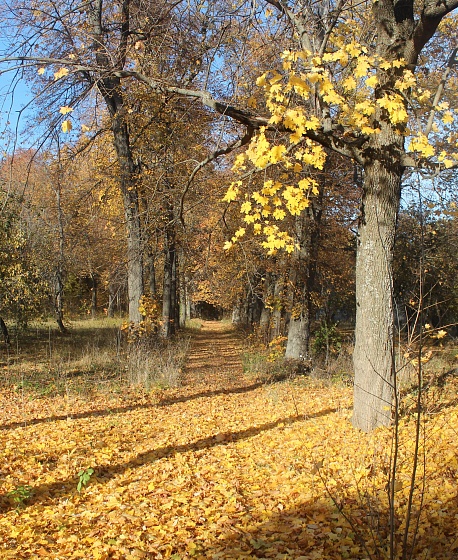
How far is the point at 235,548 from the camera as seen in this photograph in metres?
3.61

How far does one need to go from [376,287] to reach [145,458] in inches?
135

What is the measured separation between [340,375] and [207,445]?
199 inches

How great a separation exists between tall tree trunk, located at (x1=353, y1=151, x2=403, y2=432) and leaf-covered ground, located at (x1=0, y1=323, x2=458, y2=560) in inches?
18.5

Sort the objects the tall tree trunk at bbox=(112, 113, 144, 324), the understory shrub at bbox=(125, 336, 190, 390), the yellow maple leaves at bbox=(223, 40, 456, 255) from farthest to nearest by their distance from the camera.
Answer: the tall tree trunk at bbox=(112, 113, 144, 324) → the understory shrub at bbox=(125, 336, 190, 390) → the yellow maple leaves at bbox=(223, 40, 456, 255)

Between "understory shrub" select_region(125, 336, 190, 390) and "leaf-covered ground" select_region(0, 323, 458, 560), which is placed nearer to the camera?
"leaf-covered ground" select_region(0, 323, 458, 560)

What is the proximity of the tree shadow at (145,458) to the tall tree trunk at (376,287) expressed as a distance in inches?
60.2

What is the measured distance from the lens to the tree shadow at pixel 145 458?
4.76 metres

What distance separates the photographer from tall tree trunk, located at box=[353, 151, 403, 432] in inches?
227

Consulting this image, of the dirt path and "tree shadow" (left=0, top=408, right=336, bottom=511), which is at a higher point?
"tree shadow" (left=0, top=408, right=336, bottom=511)

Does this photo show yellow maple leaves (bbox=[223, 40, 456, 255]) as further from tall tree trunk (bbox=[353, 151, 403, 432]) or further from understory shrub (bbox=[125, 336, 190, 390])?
understory shrub (bbox=[125, 336, 190, 390])

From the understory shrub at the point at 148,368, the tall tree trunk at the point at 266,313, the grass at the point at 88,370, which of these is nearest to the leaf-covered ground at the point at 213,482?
the grass at the point at 88,370

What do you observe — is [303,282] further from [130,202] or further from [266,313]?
[266,313]

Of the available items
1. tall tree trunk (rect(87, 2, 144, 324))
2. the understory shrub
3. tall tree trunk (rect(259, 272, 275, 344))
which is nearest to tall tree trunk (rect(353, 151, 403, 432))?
the understory shrub

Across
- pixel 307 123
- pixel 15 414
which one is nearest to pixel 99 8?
pixel 307 123
